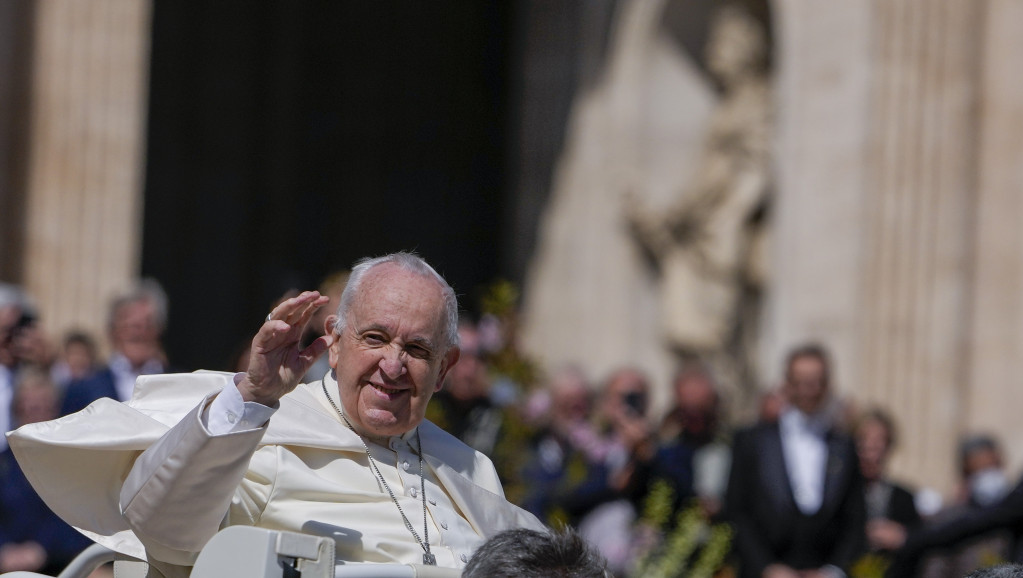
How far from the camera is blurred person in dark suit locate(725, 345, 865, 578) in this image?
21.7 ft

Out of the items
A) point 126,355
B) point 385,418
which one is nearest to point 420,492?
point 385,418

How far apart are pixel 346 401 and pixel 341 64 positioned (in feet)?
49.2

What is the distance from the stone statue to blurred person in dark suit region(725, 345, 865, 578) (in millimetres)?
6369

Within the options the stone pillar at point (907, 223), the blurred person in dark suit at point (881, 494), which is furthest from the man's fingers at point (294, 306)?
the stone pillar at point (907, 223)

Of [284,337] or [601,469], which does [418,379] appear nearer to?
[284,337]

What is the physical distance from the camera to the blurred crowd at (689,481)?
6.44 metres

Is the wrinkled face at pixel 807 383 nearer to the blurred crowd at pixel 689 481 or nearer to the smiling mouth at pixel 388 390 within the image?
the blurred crowd at pixel 689 481

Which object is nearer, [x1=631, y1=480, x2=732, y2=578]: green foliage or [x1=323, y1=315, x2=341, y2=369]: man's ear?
[x1=323, y1=315, x2=341, y2=369]: man's ear

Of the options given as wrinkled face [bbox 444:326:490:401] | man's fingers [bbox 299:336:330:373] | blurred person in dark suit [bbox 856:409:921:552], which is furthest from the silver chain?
wrinkled face [bbox 444:326:490:401]

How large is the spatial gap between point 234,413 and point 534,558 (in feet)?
2.57

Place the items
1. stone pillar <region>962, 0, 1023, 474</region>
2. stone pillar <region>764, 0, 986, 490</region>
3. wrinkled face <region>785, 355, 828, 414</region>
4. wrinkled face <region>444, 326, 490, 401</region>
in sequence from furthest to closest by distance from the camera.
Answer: stone pillar <region>764, 0, 986, 490</region> → stone pillar <region>962, 0, 1023, 474</region> → wrinkled face <region>444, 326, 490, 401</region> → wrinkled face <region>785, 355, 828, 414</region>

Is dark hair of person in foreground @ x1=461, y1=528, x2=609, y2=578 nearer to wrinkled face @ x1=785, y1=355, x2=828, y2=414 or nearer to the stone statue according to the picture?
wrinkled face @ x1=785, y1=355, x2=828, y2=414

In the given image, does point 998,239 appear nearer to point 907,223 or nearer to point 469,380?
point 907,223

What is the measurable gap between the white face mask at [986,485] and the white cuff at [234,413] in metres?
5.35
